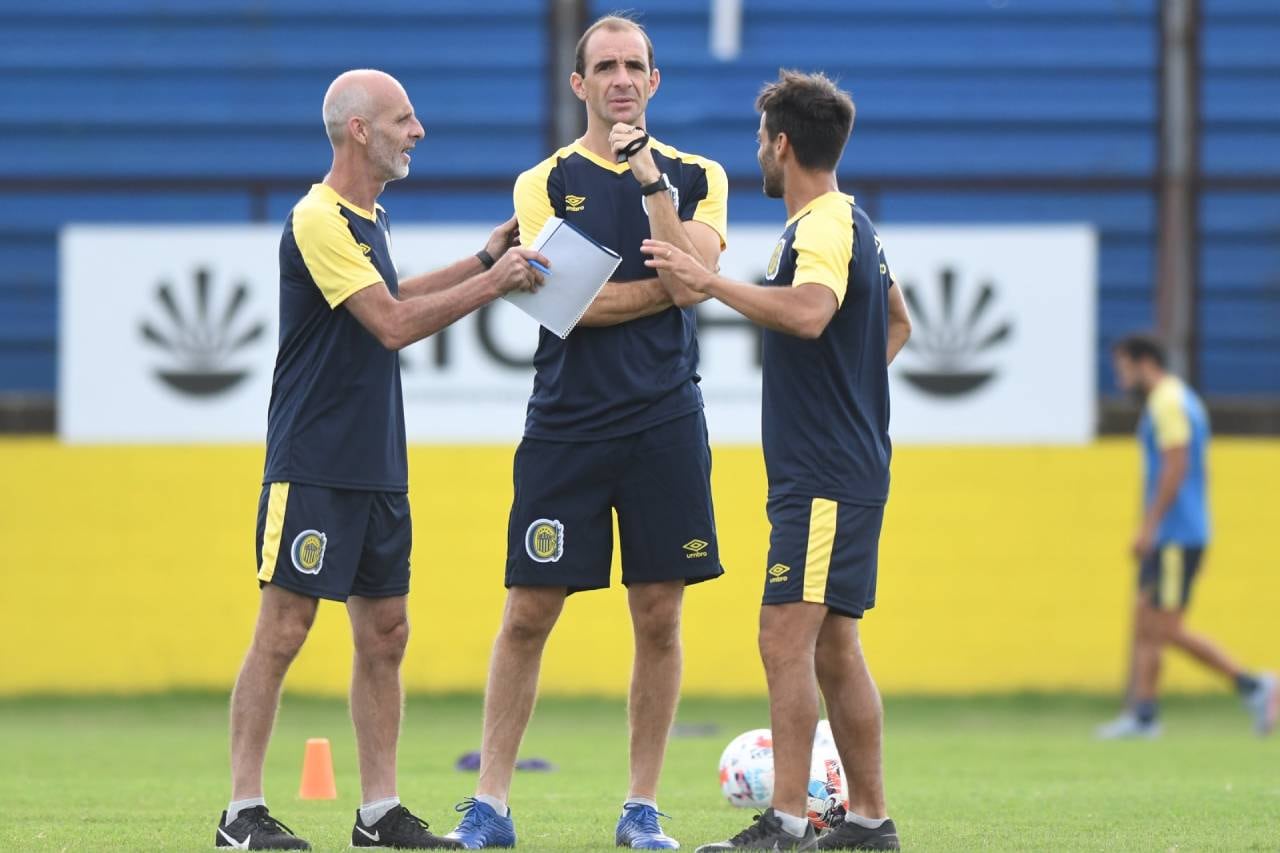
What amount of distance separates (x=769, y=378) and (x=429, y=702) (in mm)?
6849

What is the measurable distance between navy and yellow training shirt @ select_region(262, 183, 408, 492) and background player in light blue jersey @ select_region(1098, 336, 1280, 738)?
6026 millimetres

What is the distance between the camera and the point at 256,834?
5254 millimetres

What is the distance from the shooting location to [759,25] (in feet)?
47.4

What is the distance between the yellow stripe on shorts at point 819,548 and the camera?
5.19 meters

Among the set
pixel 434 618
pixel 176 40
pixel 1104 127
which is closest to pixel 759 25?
pixel 1104 127

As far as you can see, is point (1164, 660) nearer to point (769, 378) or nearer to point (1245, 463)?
point (1245, 463)

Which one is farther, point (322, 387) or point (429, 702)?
point (429, 702)

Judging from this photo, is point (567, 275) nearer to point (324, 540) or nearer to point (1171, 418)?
point (324, 540)

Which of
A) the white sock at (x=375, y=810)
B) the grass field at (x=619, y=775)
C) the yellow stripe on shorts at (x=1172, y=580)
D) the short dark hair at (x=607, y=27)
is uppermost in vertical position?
the short dark hair at (x=607, y=27)

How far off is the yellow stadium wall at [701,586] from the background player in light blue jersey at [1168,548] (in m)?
1.14

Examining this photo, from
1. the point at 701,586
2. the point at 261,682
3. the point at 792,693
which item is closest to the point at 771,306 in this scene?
the point at 792,693

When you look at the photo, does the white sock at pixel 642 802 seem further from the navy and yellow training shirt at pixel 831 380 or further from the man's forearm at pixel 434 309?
the man's forearm at pixel 434 309

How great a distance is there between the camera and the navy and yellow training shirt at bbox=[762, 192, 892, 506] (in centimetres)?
526

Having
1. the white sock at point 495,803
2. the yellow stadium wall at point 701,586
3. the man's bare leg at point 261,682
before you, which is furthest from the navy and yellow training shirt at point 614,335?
the yellow stadium wall at point 701,586
